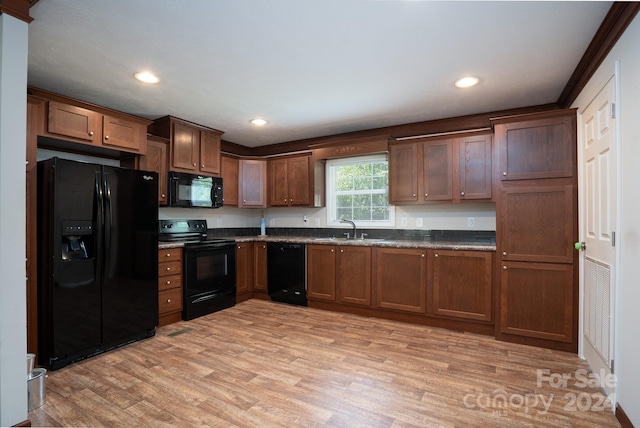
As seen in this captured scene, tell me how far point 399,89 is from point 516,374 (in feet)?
8.27

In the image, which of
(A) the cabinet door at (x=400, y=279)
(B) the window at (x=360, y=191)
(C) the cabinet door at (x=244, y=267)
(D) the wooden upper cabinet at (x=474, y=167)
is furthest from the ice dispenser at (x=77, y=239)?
(D) the wooden upper cabinet at (x=474, y=167)

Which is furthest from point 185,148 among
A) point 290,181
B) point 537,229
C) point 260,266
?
point 537,229

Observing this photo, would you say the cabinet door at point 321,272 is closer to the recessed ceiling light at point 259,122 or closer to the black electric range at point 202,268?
the black electric range at point 202,268

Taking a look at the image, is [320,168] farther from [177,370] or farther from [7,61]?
[7,61]

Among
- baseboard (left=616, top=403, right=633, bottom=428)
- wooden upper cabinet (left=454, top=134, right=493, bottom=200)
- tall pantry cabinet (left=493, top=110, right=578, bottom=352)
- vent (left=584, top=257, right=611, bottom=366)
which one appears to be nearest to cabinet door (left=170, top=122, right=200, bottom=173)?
wooden upper cabinet (left=454, top=134, right=493, bottom=200)

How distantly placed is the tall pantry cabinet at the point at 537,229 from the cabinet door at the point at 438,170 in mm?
580

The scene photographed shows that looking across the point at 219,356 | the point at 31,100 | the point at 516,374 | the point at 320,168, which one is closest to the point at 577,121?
the point at 516,374

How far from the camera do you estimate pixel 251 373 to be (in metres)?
2.36

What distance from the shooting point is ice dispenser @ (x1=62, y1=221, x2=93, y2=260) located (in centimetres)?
249

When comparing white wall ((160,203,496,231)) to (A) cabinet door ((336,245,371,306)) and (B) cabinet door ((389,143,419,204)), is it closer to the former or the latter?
(B) cabinet door ((389,143,419,204))

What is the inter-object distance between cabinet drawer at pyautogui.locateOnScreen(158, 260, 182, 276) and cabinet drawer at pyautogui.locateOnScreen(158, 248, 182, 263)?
4cm

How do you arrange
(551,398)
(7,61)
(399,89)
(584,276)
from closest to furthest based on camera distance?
1. (7,61)
2. (551,398)
3. (584,276)
4. (399,89)

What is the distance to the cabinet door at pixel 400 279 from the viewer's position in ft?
11.2

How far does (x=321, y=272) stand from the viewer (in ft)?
13.3
